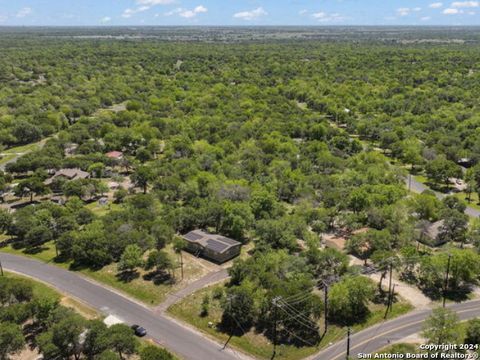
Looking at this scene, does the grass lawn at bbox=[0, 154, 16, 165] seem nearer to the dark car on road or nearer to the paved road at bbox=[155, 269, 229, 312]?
the paved road at bbox=[155, 269, 229, 312]

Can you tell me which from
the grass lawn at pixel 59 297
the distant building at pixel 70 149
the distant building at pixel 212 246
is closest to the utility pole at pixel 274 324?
the distant building at pixel 212 246

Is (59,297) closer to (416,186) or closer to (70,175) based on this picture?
(70,175)

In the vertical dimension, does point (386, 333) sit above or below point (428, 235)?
below

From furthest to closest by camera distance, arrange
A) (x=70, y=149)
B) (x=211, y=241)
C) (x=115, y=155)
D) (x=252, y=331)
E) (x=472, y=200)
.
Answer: (x=70, y=149)
(x=115, y=155)
(x=472, y=200)
(x=211, y=241)
(x=252, y=331)

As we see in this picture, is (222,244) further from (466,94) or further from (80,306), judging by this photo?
(466,94)

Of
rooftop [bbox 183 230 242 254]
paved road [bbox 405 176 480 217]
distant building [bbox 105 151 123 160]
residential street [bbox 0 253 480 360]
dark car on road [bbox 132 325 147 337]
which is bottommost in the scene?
paved road [bbox 405 176 480 217]

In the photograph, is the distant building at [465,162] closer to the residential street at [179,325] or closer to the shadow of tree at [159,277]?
the residential street at [179,325]

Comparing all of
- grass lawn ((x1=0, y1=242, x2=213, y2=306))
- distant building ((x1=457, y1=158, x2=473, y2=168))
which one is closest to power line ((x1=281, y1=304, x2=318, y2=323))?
grass lawn ((x1=0, y1=242, x2=213, y2=306))

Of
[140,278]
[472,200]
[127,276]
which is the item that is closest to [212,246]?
Answer: [140,278]
